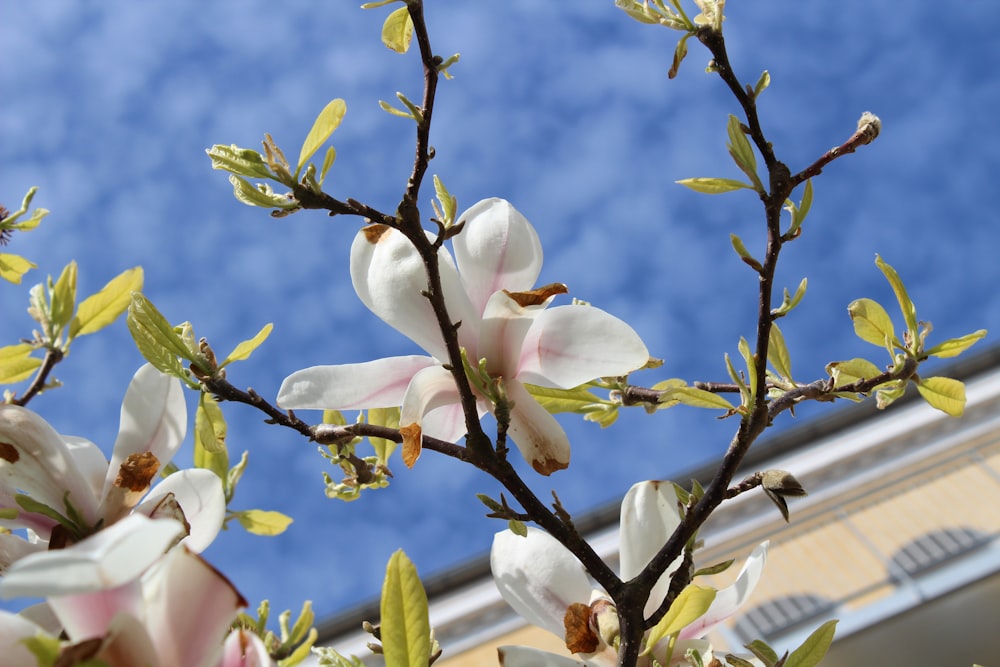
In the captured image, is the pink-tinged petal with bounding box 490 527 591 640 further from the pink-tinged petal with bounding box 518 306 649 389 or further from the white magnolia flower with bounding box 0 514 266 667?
the white magnolia flower with bounding box 0 514 266 667

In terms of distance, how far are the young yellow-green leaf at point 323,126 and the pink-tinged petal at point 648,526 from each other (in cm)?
39

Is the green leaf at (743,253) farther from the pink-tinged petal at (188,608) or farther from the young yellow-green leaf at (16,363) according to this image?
the young yellow-green leaf at (16,363)

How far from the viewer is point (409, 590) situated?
51 centimetres

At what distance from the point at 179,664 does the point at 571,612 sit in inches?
14.9

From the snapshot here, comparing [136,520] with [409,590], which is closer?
[136,520]

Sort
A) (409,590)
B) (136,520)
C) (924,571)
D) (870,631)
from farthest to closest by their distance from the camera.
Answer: (924,571)
(870,631)
(409,590)
(136,520)

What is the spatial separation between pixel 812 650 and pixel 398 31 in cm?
63

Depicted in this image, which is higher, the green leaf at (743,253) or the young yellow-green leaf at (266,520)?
the green leaf at (743,253)

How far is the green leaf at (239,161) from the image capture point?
1.99 ft

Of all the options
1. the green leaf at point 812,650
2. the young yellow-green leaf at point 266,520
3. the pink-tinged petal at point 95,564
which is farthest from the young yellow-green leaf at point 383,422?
the pink-tinged petal at point 95,564

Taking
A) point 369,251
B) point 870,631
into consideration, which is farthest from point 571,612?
point 870,631

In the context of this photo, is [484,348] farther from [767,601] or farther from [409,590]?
[767,601]

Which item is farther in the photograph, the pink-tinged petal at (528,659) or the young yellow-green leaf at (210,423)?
the young yellow-green leaf at (210,423)

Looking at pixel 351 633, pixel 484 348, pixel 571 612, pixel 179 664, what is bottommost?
pixel 351 633
